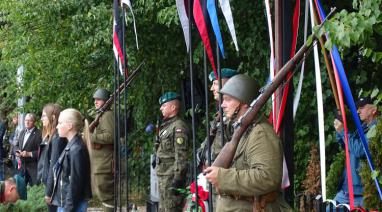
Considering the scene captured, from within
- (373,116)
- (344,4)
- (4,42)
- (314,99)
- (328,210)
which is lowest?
(328,210)

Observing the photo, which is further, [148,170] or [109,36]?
[148,170]

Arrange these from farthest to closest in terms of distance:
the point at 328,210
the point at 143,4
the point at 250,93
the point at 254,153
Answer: the point at 143,4 → the point at 328,210 → the point at 250,93 → the point at 254,153

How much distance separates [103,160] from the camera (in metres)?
10.8

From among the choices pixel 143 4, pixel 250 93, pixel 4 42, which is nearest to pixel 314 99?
pixel 143 4

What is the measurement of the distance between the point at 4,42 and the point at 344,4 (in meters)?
7.33

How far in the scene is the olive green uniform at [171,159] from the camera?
9.21 m

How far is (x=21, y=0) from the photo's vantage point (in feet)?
43.0

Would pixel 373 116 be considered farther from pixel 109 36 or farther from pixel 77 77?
pixel 77 77

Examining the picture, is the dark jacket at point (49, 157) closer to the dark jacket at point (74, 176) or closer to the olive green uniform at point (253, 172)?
the dark jacket at point (74, 176)

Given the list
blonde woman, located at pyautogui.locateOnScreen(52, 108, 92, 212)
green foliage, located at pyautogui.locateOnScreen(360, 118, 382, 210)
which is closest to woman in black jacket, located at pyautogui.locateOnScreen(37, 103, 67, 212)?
blonde woman, located at pyautogui.locateOnScreen(52, 108, 92, 212)

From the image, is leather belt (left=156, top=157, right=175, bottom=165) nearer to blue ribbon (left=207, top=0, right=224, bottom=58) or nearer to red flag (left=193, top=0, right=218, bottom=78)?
red flag (left=193, top=0, right=218, bottom=78)

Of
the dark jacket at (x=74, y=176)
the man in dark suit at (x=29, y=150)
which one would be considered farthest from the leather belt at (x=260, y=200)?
the man in dark suit at (x=29, y=150)

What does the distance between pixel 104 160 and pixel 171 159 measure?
1652 mm

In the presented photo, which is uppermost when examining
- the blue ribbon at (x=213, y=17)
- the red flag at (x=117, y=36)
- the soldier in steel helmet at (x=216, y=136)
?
the red flag at (x=117, y=36)
